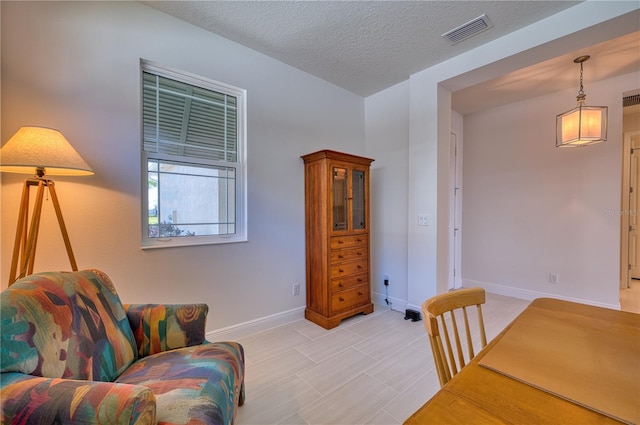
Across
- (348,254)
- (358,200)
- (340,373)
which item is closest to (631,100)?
(358,200)

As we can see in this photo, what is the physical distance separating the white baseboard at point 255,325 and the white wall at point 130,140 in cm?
6

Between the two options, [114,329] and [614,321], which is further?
[114,329]

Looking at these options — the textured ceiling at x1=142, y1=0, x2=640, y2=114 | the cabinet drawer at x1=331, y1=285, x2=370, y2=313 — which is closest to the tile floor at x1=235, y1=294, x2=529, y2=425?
the cabinet drawer at x1=331, y1=285, x2=370, y2=313

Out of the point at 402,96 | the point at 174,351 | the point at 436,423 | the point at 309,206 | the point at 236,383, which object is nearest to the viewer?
the point at 436,423

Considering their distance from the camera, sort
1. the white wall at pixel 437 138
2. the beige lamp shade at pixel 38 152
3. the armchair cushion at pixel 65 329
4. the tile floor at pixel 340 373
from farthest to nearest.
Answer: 1. the white wall at pixel 437 138
2. the tile floor at pixel 340 373
3. the beige lamp shade at pixel 38 152
4. the armchair cushion at pixel 65 329

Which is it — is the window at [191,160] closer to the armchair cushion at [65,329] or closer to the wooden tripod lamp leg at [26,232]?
the wooden tripod lamp leg at [26,232]

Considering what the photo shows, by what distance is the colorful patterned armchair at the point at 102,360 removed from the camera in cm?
81

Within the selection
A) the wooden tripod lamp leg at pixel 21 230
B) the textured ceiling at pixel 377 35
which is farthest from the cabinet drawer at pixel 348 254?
the wooden tripod lamp leg at pixel 21 230

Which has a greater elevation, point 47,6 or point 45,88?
point 47,6

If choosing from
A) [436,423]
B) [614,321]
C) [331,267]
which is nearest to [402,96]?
[331,267]

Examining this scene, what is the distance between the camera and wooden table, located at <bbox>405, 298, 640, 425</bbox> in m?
0.58

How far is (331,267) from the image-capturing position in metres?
2.76

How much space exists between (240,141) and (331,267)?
60.3 inches

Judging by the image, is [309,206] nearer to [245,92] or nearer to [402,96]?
[245,92]
